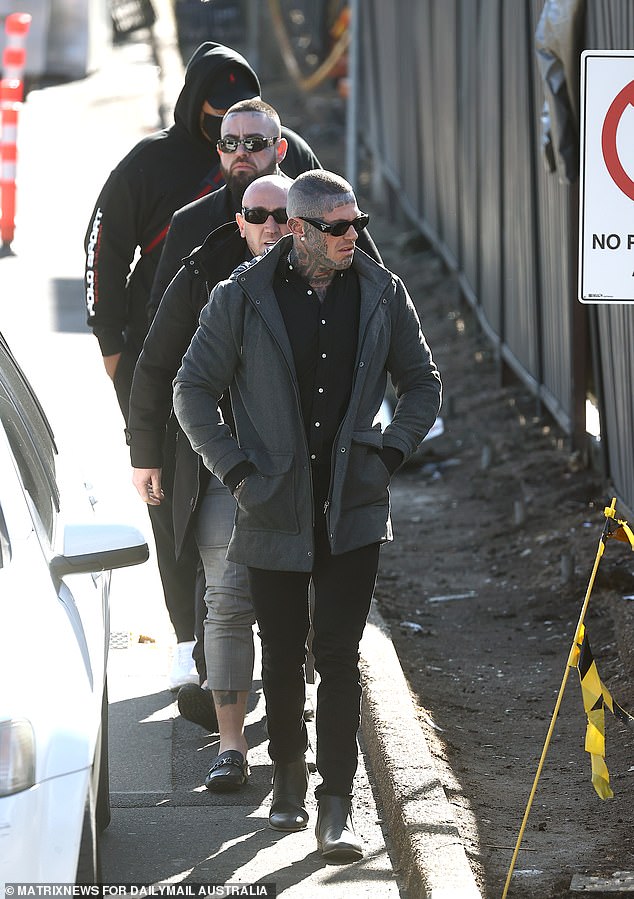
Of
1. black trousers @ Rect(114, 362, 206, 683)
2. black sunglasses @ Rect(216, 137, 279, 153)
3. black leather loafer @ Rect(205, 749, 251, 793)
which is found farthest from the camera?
black trousers @ Rect(114, 362, 206, 683)

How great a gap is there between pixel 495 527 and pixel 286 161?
11.3 ft

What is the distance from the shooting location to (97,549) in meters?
3.98

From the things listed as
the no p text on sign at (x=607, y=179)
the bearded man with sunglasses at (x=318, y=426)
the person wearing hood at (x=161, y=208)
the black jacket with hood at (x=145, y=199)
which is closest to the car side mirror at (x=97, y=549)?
the bearded man with sunglasses at (x=318, y=426)

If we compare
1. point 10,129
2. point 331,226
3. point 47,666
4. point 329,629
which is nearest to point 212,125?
point 331,226

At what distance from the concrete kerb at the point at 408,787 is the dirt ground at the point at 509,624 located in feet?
0.42

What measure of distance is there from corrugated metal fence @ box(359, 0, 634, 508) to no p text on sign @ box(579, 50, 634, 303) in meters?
2.70

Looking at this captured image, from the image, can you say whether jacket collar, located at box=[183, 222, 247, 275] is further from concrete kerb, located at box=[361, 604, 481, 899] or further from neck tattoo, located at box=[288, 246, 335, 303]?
concrete kerb, located at box=[361, 604, 481, 899]

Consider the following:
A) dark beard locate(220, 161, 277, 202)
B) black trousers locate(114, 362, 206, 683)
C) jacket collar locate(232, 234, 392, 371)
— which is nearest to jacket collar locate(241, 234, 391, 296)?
jacket collar locate(232, 234, 392, 371)

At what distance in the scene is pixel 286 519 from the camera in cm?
459

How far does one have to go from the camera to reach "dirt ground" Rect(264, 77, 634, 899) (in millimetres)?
4984

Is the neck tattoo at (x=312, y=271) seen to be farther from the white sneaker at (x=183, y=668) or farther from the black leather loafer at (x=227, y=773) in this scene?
the white sneaker at (x=183, y=668)

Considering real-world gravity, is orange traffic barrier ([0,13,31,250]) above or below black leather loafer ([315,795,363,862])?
above

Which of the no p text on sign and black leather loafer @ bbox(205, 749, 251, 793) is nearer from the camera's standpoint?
the no p text on sign

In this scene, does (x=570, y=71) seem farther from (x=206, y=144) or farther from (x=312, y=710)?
(x=312, y=710)
